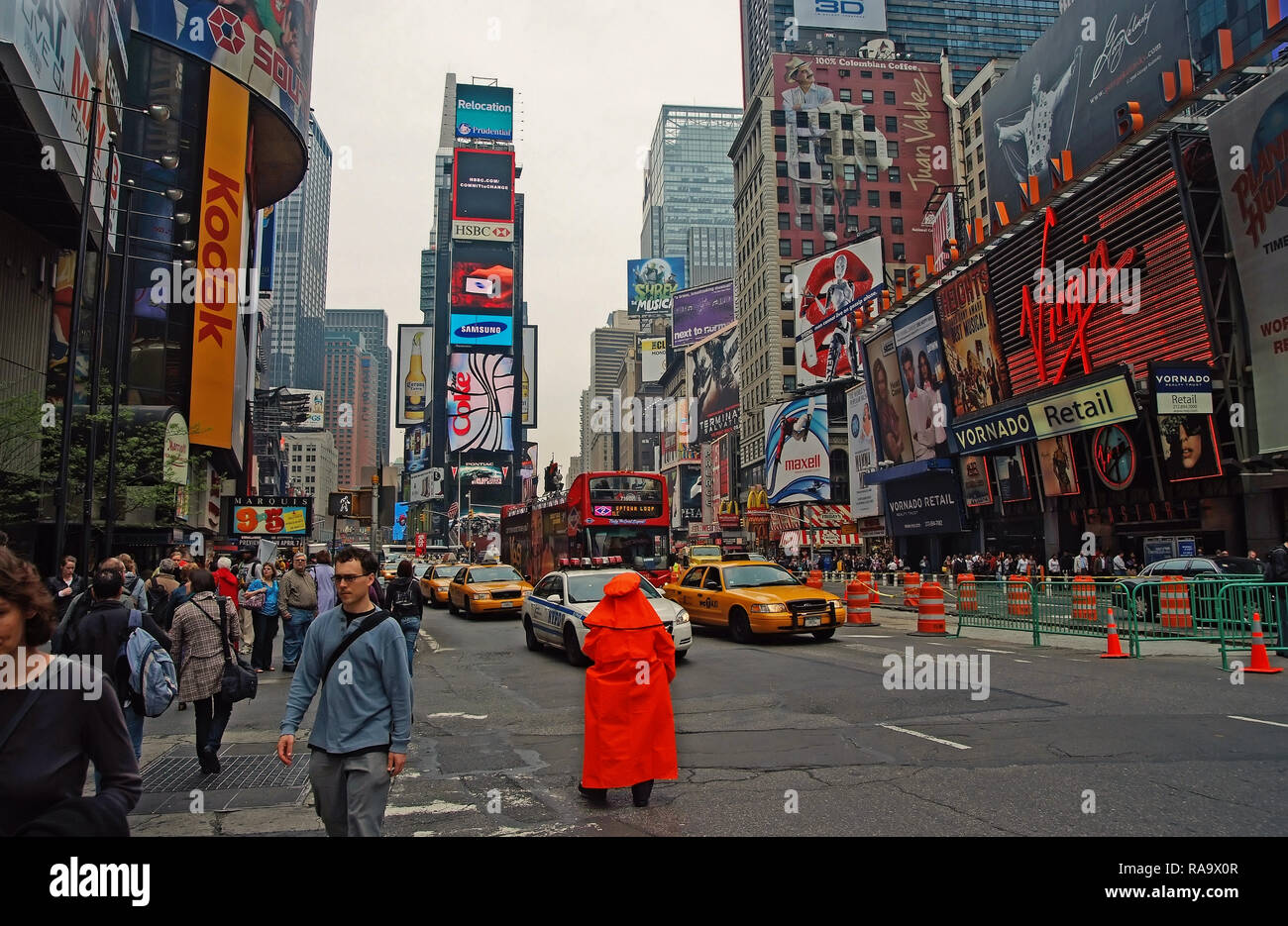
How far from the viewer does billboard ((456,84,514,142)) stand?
448 ft

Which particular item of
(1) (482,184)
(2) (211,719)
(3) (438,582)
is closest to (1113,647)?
(2) (211,719)

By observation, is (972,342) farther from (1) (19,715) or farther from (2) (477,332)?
(2) (477,332)

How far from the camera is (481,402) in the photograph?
440 ft

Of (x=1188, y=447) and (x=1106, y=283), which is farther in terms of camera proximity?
(x=1106, y=283)

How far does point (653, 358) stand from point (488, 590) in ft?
479

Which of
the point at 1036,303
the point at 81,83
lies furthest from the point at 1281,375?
the point at 81,83

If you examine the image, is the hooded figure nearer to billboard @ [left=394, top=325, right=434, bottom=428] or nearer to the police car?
the police car

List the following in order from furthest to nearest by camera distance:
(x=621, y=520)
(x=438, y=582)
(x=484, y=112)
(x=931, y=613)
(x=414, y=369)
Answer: (x=414, y=369), (x=484, y=112), (x=438, y=582), (x=621, y=520), (x=931, y=613)

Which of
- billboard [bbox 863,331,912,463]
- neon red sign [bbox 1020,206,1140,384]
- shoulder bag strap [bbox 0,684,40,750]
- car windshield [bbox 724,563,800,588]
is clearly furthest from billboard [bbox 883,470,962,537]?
shoulder bag strap [bbox 0,684,40,750]

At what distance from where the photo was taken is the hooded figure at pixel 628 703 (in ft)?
19.8

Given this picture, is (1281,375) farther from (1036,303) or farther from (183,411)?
(183,411)

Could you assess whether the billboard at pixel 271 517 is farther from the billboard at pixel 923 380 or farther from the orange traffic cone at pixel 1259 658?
the orange traffic cone at pixel 1259 658

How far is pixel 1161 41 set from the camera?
3675cm

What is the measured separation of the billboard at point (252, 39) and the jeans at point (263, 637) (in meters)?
38.3
